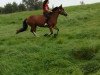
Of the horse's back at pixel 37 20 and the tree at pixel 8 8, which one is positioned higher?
the horse's back at pixel 37 20

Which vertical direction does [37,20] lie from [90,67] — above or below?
above

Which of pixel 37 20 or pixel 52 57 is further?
pixel 37 20

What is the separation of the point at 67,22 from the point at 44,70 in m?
15.2

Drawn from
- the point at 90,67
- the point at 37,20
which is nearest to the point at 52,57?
the point at 90,67

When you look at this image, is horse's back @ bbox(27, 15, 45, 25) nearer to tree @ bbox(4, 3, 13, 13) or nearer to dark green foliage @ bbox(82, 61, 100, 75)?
dark green foliage @ bbox(82, 61, 100, 75)

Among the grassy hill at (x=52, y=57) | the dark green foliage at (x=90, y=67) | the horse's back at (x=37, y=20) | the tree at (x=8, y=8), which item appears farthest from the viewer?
the tree at (x=8, y=8)

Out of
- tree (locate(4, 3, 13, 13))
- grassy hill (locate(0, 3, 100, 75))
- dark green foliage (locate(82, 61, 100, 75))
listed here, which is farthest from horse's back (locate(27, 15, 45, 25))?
tree (locate(4, 3, 13, 13))

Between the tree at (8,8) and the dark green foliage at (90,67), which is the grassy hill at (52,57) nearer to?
the dark green foliage at (90,67)

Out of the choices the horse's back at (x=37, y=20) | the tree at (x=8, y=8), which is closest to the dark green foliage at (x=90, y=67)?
the horse's back at (x=37, y=20)

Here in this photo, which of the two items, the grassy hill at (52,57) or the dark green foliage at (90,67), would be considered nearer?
the dark green foliage at (90,67)

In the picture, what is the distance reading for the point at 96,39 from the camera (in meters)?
21.4

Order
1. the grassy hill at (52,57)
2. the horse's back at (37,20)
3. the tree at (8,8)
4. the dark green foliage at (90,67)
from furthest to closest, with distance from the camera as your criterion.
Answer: the tree at (8,8)
the horse's back at (37,20)
the grassy hill at (52,57)
the dark green foliage at (90,67)

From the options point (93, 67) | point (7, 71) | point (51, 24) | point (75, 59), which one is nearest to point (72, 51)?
point (75, 59)

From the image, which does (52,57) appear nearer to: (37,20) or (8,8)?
(37,20)
